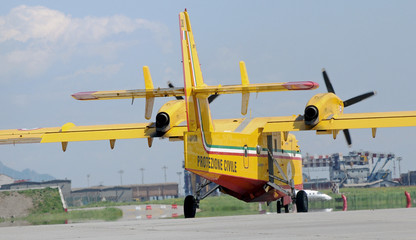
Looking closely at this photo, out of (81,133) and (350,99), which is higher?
(350,99)

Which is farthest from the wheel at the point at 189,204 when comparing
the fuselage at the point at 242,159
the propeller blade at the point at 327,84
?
the propeller blade at the point at 327,84

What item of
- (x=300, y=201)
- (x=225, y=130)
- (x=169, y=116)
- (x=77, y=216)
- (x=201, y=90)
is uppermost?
(x=201, y=90)

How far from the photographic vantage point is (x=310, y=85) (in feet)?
63.5

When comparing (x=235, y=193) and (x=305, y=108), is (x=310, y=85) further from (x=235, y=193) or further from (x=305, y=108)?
(x=235, y=193)

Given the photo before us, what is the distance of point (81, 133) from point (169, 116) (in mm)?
3383

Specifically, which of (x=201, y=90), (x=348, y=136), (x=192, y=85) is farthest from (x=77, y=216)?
(x=201, y=90)

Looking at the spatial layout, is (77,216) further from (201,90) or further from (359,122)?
(359,122)

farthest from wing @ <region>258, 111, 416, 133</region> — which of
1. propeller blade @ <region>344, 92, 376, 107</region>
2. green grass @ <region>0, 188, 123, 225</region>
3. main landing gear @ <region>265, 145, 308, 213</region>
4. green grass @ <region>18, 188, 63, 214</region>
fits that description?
green grass @ <region>18, 188, 63, 214</region>

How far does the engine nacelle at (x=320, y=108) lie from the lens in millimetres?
23094

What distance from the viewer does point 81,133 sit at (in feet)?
79.9

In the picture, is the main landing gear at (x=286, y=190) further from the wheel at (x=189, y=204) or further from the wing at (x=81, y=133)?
the wing at (x=81, y=133)

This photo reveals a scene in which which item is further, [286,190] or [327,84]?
[327,84]

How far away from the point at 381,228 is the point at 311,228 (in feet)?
4.01

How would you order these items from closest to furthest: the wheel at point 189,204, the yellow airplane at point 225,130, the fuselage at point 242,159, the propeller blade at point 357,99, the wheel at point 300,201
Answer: the fuselage at point 242,159, the yellow airplane at point 225,130, the wheel at point 189,204, the wheel at point 300,201, the propeller blade at point 357,99
